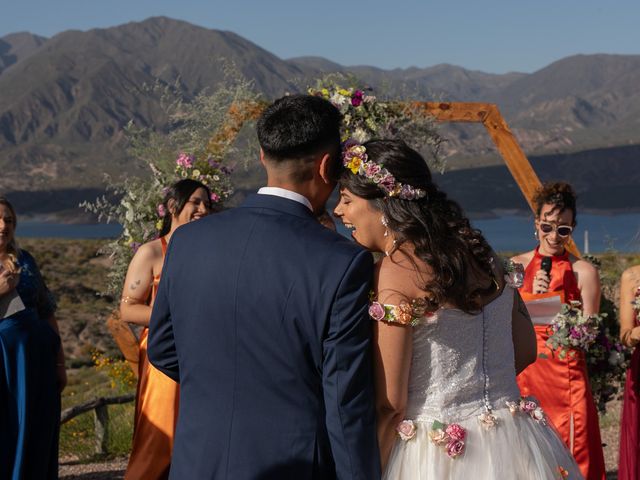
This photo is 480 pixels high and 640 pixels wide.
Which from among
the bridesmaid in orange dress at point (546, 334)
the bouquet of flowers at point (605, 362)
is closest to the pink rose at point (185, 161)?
the bridesmaid in orange dress at point (546, 334)

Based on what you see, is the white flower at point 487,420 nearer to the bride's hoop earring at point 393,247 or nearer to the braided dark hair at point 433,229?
the braided dark hair at point 433,229

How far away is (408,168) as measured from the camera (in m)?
2.52

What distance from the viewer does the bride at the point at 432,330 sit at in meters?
2.41

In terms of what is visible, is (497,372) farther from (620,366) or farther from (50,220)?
(50,220)

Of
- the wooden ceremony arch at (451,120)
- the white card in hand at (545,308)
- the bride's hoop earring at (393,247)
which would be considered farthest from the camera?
the wooden ceremony arch at (451,120)

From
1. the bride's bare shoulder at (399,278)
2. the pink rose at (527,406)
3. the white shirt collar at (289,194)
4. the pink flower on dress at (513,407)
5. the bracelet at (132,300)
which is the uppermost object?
the white shirt collar at (289,194)

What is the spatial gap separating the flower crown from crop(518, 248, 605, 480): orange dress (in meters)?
2.57

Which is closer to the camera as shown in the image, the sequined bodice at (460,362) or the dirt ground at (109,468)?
the sequined bodice at (460,362)

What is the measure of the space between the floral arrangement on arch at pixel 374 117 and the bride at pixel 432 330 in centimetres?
326

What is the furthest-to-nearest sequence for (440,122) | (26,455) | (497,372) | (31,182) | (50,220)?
1. (31,182)
2. (50,220)
3. (440,122)
4. (26,455)
5. (497,372)

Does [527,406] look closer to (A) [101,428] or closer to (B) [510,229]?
(A) [101,428]

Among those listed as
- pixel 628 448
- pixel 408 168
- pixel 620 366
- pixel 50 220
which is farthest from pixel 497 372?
pixel 50 220

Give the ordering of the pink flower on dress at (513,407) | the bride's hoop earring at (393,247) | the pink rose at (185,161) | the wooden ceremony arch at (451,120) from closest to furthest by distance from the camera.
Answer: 1. the bride's hoop earring at (393,247)
2. the pink flower on dress at (513,407)
3. the pink rose at (185,161)
4. the wooden ceremony arch at (451,120)

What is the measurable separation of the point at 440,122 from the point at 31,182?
18397cm
